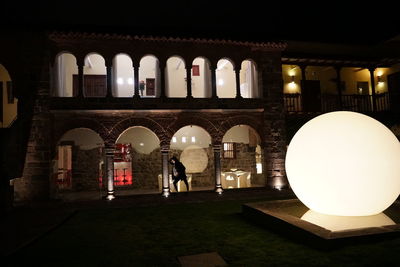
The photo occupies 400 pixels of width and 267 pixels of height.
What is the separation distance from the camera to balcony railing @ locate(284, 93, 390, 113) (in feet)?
50.2

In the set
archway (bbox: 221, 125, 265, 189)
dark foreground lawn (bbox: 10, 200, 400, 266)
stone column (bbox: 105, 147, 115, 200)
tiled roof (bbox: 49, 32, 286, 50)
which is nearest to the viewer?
dark foreground lawn (bbox: 10, 200, 400, 266)

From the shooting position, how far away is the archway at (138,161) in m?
15.3

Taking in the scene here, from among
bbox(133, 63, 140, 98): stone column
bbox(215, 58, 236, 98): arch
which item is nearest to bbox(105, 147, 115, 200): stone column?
bbox(133, 63, 140, 98): stone column

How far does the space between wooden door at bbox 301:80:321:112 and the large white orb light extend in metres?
10.2

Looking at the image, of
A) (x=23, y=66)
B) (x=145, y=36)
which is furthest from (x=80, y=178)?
(x=145, y=36)

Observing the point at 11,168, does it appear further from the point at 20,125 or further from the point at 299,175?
the point at 299,175

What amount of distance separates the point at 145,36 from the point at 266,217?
8.39m

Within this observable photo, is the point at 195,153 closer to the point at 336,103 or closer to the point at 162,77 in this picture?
the point at 162,77

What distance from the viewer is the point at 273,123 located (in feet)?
42.8

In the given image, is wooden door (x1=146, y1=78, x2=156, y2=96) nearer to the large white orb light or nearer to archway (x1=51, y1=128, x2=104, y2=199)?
archway (x1=51, y1=128, x2=104, y2=199)

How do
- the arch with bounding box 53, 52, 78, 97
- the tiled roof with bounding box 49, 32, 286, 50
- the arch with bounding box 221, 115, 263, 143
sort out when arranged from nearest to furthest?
the tiled roof with bounding box 49, 32, 286, 50 < the arch with bounding box 53, 52, 78, 97 < the arch with bounding box 221, 115, 263, 143

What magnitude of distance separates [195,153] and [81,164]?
5711 millimetres

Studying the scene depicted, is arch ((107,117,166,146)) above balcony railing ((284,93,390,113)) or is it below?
below

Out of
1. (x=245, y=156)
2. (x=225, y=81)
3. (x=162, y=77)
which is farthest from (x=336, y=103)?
(x=162, y=77)
